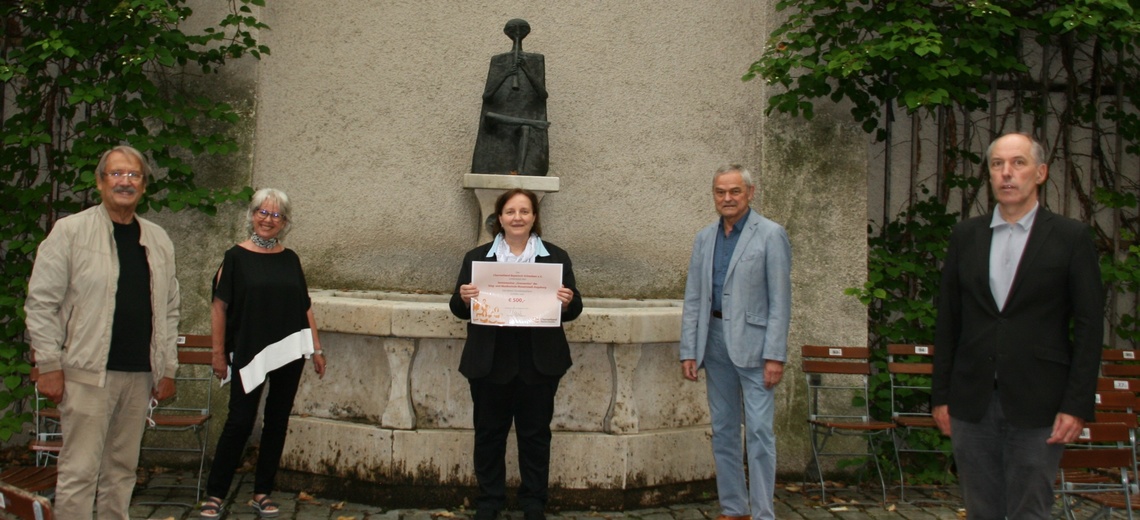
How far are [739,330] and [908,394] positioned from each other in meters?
2.66

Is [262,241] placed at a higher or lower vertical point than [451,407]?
higher

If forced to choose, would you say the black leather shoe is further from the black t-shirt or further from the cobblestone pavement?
the black t-shirt

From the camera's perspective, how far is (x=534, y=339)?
16.7 ft

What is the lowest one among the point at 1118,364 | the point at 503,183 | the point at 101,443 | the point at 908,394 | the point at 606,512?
the point at 606,512

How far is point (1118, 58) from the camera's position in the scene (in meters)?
7.48

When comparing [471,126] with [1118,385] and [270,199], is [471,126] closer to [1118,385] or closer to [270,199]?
[270,199]

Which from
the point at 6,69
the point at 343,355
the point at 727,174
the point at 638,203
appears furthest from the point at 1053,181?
the point at 6,69

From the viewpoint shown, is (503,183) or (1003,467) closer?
(1003,467)

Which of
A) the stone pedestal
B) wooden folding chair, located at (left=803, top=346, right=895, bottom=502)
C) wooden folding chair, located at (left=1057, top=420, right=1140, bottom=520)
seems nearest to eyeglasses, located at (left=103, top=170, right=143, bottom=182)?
the stone pedestal

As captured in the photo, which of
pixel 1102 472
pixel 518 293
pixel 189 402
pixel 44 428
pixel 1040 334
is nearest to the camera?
pixel 1040 334

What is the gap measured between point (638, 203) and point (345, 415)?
2696 millimetres

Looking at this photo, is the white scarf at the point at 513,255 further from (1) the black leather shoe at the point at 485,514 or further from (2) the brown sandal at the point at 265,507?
(2) the brown sandal at the point at 265,507

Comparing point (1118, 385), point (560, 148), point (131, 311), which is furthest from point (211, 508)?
point (1118, 385)

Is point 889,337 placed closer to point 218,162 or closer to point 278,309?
point 278,309
